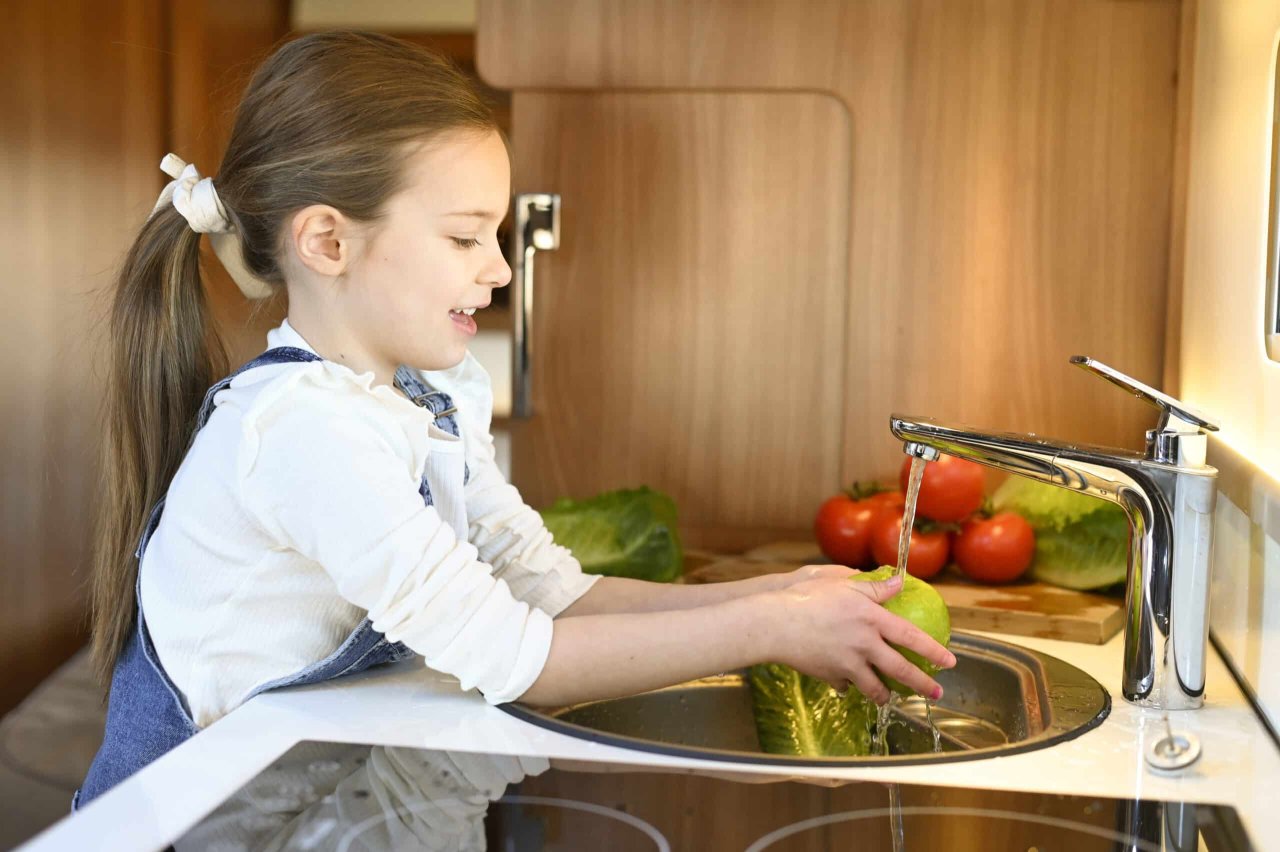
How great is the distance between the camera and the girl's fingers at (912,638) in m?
0.96

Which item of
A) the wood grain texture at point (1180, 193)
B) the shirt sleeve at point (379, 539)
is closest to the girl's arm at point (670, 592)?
the shirt sleeve at point (379, 539)

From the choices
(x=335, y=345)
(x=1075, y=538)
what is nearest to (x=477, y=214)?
(x=335, y=345)

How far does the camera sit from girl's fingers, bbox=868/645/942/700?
952 mm

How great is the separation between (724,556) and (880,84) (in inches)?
22.9

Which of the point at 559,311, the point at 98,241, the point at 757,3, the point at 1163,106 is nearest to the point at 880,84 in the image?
the point at 757,3

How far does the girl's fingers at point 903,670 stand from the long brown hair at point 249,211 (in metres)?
0.51

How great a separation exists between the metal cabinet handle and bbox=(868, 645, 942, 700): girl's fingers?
81 cm

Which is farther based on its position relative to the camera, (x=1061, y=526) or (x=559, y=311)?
(x=559, y=311)

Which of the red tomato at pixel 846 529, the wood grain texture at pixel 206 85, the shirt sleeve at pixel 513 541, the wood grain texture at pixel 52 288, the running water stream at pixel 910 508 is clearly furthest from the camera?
the wood grain texture at pixel 206 85

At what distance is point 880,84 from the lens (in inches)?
62.3

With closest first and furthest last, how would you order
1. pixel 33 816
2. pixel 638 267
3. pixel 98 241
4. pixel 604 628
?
1. pixel 604 628
2. pixel 638 267
3. pixel 33 816
4. pixel 98 241

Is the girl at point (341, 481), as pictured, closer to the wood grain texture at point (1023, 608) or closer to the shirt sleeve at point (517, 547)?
the shirt sleeve at point (517, 547)

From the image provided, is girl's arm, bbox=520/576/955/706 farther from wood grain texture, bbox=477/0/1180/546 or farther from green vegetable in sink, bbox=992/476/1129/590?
wood grain texture, bbox=477/0/1180/546

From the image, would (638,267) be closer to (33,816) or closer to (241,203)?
(241,203)
